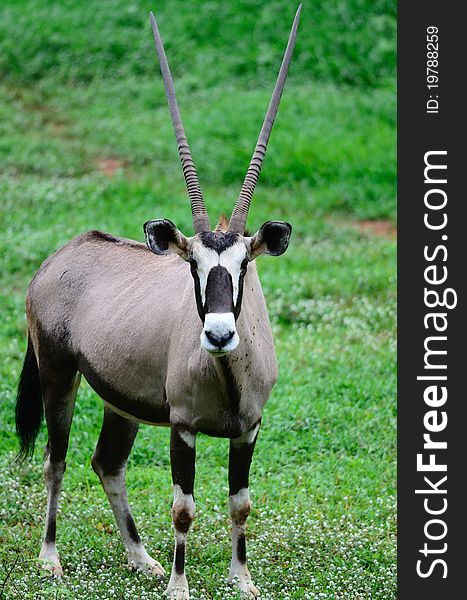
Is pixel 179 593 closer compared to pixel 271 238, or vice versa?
pixel 271 238

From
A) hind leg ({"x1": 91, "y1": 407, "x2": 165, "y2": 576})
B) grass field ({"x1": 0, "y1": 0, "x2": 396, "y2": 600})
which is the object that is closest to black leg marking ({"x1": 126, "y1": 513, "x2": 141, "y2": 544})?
hind leg ({"x1": 91, "y1": 407, "x2": 165, "y2": 576})

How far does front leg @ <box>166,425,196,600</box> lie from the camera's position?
5.90 metres

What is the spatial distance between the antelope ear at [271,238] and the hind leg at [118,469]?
1.77 meters

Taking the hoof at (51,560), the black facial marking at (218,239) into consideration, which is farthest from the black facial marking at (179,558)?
the black facial marking at (218,239)

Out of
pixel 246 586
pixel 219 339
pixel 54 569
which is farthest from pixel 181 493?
pixel 219 339

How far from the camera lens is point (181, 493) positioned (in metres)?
5.96

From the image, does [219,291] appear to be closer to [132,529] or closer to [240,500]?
[240,500]

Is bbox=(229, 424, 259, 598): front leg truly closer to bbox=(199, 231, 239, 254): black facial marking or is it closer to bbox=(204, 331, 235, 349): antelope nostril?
bbox=(204, 331, 235, 349): antelope nostril

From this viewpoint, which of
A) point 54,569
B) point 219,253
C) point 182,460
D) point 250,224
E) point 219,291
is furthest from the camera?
point 250,224

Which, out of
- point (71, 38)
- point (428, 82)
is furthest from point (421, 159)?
point (71, 38)

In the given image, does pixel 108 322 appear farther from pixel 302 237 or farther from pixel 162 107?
pixel 162 107

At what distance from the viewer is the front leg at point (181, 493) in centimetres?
590

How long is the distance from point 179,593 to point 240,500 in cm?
62

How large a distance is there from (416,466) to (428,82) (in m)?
2.90
